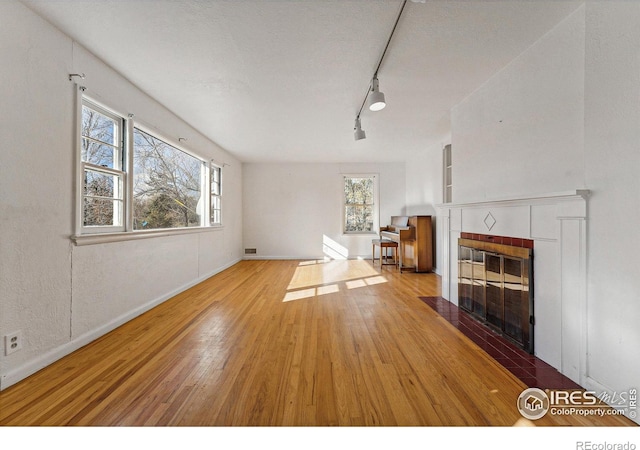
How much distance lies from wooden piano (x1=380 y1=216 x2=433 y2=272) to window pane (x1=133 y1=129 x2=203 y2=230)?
13.6 ft

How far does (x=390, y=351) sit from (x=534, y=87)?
2471 mm

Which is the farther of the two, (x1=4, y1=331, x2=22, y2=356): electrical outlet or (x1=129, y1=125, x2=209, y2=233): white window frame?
(x1=129, y1=125, x2=209, y2=233): white window frame

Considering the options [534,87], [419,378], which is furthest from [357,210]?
[419,378]

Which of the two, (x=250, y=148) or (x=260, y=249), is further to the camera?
(x=260, y=249)

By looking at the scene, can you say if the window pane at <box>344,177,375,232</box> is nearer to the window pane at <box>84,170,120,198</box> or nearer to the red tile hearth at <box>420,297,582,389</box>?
the red tile hearth at <box>420,297,582,389</box>

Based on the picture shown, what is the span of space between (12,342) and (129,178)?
5.60 feet

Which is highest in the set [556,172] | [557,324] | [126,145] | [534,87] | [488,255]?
[534,87]

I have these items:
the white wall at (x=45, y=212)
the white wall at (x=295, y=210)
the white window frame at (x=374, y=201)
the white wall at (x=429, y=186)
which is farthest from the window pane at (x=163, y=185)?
the white wall at (x=429, y=186)

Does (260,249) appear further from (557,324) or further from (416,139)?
(557,324)

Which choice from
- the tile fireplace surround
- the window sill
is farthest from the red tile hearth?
the window sill

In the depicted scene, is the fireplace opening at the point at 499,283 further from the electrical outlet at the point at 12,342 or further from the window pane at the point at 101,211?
the window pane at the point at 101,211

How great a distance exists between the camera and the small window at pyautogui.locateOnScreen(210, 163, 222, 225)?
550cm
